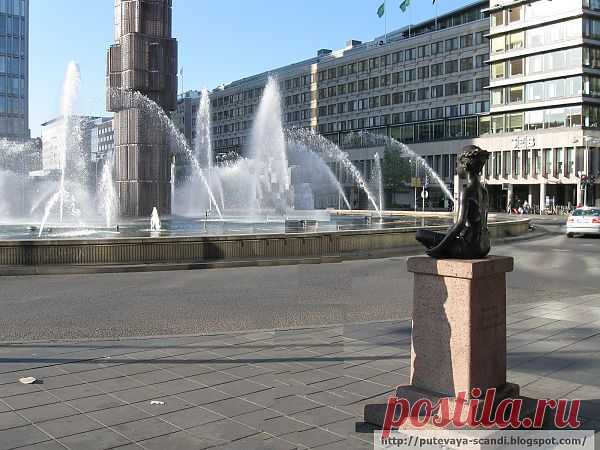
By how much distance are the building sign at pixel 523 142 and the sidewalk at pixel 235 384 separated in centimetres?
7013

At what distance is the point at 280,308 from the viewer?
1138 centimetres

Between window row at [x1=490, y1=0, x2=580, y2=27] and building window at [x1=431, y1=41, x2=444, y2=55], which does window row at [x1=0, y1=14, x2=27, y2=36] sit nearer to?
building window at [x1=431, y1=41, x2=444, y2=55]

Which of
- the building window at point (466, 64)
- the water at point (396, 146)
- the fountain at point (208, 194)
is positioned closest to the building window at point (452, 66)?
the building window at point (466, 64)

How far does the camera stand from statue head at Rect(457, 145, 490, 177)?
5629mm

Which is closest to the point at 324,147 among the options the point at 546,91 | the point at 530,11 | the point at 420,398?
the point at 546,91

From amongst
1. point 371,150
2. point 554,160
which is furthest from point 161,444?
point 371,150

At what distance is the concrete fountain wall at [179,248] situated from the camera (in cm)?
1611

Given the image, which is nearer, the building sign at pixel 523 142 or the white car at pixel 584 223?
the white car at pixel 584 223

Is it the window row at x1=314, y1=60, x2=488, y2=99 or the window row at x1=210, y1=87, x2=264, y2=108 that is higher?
the window row at x1=210, y1=87, x2=264, y2=108

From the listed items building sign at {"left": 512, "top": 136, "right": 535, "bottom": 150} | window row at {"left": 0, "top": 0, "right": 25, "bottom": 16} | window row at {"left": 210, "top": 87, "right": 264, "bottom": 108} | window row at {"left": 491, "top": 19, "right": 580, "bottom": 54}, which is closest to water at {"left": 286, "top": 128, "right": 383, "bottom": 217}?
window row at {"left": 210, "top": 87, "right": 264, "bottom": 108}

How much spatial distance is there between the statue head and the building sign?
74.5m

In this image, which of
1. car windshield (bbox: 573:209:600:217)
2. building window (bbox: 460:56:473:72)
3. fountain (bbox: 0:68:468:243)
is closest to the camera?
car windshield (bbox: 573:209:600:217)

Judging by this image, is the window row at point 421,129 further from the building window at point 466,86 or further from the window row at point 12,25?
the window row at point 12,25

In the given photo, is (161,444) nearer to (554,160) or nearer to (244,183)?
(244,183)
